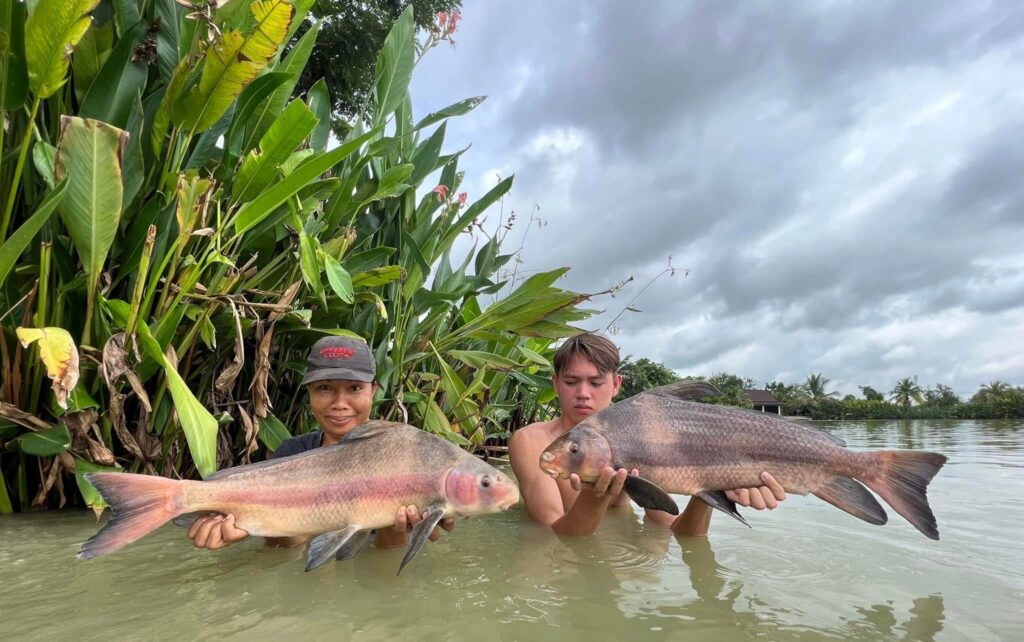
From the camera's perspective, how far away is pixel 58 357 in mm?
2609

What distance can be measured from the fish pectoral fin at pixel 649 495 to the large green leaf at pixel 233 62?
3013 millimetres

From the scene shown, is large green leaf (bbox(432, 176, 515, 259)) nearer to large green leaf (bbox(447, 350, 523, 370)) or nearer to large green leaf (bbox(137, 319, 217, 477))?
large green leaf (bbox(447, 350, 523, 370))

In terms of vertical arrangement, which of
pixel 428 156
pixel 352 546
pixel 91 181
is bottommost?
pixel 352 546

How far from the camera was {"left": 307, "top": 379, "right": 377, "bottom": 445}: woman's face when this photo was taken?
3.01 m

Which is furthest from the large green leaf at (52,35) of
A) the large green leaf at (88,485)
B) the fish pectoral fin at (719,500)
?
the fish pectoral fin at (719,500)

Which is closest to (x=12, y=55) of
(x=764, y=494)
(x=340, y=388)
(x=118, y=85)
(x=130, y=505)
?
(x=118, y=85)

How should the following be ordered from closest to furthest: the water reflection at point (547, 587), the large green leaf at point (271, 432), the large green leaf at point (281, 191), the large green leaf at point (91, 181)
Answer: the water reflection at point (547, 587) → the large green leaf at point (91, 181) → the large green leaf at point (281, 191) → the large green leaf at point (271, 432)

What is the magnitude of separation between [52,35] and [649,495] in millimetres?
3669

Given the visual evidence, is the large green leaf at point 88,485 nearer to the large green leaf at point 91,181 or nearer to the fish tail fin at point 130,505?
the large green leaf at point 91,181

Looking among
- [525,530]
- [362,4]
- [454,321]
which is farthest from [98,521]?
[362,4]

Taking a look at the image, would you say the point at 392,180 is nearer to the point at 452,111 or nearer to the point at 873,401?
the point at 452,111

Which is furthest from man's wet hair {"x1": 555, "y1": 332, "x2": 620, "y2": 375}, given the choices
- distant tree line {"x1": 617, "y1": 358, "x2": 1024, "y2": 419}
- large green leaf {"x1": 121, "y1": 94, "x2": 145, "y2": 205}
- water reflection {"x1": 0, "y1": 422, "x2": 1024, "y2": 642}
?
distant tree line {"x1": 617, "y1": 358, "x2": 1024, "y2": 419}

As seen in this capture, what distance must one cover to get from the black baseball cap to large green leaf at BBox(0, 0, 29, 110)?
2114 mm

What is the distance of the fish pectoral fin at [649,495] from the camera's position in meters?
2.31
